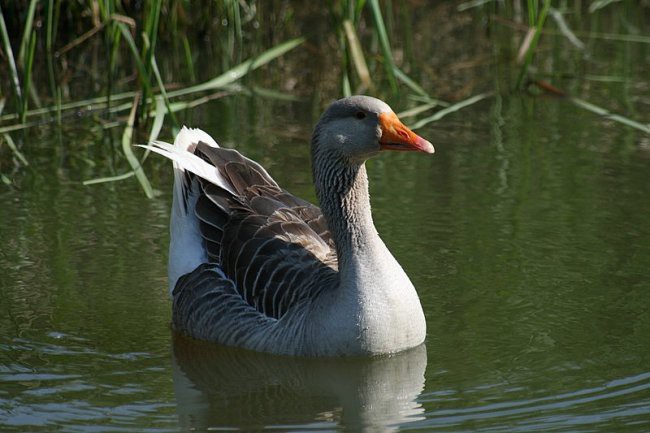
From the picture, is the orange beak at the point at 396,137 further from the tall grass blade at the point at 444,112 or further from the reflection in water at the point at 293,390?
the tall grass blade at the point at 444,112

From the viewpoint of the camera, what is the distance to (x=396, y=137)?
23.5ft

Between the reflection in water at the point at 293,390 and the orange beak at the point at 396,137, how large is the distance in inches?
Result: 48.4

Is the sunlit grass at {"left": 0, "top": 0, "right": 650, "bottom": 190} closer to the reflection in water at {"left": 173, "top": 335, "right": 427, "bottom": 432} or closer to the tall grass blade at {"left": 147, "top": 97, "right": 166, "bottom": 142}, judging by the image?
the tall grass blade at {"left": 147, "top": 97, "right": 166, "bottom": 142}

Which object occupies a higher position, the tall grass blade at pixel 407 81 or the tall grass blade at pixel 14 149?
the tall grass blade at pixel 407 81

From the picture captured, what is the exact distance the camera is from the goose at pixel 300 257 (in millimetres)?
7180

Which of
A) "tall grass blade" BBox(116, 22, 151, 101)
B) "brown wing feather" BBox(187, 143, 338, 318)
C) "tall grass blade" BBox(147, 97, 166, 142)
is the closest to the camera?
"brown wing feather" BBox(187, 143, 338, 318)

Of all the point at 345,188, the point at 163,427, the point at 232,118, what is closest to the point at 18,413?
the point at 163,427

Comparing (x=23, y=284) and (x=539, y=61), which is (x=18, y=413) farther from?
(x=539, y=61)

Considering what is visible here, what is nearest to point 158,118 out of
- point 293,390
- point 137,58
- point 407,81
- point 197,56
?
point 137,58

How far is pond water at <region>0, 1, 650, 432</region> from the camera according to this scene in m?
6.63

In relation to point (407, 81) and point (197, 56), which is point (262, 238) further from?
point (197, 56)

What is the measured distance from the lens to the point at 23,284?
337 inches

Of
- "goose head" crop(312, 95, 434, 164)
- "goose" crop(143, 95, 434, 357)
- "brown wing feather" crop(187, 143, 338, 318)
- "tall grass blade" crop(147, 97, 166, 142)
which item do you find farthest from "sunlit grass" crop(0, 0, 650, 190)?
"goose head" crop(312, 95, 434, 164)

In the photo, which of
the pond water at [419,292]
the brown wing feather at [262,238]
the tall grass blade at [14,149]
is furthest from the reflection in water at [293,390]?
the tall grass blade at [14,149]
